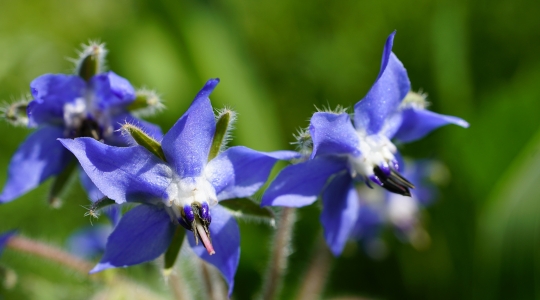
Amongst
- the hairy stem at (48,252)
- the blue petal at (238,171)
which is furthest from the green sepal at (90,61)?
the hairy stem at (48,252)

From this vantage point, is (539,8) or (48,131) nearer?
(48,131)

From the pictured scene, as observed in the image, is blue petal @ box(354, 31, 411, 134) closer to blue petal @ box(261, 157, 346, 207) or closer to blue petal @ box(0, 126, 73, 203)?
blue petal @ box(261, 157, 346, 207)

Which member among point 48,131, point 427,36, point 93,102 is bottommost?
point 48,131

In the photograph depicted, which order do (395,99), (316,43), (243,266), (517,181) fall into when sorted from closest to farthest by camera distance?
(395,99) → (517,181) → (243,266) → (316,43)

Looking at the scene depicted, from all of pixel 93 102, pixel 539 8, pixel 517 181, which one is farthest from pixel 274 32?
pixel 93 102

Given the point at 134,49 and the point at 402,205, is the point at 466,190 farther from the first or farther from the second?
the point at 134,49

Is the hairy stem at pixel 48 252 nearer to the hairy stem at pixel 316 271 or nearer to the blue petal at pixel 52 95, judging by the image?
the blue petal at pixel 52 95
